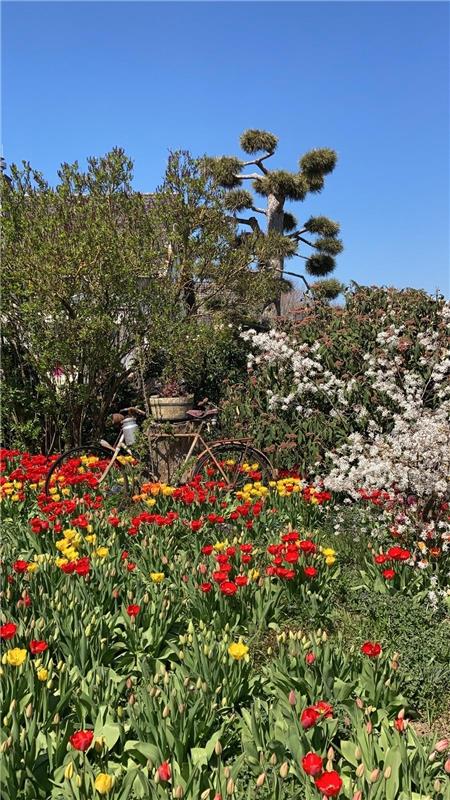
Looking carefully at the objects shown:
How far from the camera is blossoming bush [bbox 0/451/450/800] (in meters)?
2.05

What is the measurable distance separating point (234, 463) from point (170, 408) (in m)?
1.75

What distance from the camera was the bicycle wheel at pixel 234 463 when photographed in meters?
5.98

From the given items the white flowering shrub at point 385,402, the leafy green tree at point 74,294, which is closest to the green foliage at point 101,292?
the leafy green tree at point 74,294

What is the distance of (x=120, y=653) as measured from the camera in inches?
123

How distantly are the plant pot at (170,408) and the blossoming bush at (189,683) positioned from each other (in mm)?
3285

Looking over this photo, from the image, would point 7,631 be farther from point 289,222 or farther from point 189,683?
point 289,222

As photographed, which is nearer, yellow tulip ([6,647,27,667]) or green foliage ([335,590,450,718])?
yellow tulip ([6,647,27,667])

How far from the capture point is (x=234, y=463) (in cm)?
602

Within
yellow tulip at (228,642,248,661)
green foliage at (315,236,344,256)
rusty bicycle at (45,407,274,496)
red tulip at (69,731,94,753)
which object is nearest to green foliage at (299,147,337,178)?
green foliage at (315,236,344,256)

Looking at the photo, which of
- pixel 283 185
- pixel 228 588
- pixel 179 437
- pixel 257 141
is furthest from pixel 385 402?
pixel 257 141

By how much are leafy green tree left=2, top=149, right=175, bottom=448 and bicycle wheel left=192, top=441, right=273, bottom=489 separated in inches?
77.7

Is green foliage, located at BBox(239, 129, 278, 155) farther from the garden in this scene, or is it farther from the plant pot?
the plant pot

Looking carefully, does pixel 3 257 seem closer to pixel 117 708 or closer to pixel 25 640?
pixel 25 640

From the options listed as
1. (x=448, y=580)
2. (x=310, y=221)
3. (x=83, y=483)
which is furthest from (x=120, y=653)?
(x=310, y=221)
